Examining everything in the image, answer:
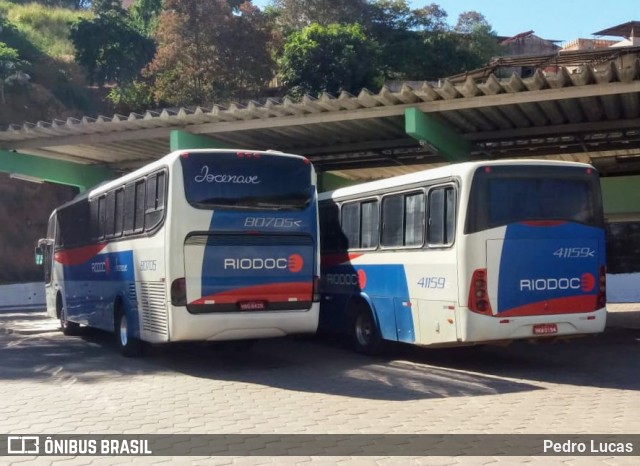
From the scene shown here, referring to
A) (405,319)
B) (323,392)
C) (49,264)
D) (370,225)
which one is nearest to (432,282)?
(405,319)

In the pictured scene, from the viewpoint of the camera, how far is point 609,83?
13711mm

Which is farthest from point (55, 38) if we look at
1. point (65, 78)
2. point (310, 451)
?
point (310, 451)

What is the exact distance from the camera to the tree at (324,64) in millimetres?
45906

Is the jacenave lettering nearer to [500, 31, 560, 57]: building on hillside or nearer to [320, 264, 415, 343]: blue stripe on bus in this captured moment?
[320, 264, 415, 343]: blue stripe on bus

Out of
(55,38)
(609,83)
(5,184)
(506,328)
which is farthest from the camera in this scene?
(55,38)

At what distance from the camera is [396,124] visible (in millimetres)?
17141

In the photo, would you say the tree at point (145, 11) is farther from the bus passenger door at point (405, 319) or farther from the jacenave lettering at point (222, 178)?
the bus passenger door at point (405, 319)

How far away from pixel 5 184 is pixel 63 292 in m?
26.7

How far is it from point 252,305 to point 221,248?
982 mm

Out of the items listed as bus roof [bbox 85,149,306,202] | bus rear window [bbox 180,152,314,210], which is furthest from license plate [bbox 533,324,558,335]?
bus roof [bbox 85,149,306,202]

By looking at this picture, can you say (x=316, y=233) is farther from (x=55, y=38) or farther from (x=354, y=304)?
(x=55, y=38)

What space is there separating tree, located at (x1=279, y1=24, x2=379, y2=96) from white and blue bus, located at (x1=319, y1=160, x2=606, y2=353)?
34.3m

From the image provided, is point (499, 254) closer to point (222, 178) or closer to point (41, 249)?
point (222, 178)

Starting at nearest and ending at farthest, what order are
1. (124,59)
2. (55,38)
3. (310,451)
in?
(310,451), (124,59), (55,38)
